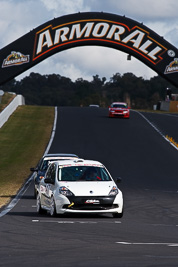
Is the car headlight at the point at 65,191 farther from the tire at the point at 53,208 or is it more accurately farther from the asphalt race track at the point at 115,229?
the asphalt race track at the point at 115,229

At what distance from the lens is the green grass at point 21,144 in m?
30.5

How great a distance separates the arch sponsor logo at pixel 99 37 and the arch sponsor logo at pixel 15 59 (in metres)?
0.81

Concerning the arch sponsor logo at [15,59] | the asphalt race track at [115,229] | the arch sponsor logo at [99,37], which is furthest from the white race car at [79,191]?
the arch sponsor logo at [15,59]

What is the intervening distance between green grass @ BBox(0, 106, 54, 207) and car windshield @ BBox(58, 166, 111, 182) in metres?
4.10

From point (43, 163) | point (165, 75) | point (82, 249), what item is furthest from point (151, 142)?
point (82, 249)

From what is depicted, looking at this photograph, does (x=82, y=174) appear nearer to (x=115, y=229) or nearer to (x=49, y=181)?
(x=49, y=181)

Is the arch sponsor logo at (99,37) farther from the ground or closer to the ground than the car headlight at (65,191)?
farther from the ground

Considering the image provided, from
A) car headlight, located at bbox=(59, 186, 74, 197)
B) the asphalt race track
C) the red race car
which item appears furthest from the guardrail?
Answer: car headlight, located at bbox=(59, 186, 74, 197)

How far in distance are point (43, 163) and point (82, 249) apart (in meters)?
12.4

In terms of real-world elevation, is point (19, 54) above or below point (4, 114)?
above

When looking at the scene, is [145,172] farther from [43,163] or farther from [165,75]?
[165,75]

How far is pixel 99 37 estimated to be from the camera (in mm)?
54812

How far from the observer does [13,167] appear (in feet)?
120

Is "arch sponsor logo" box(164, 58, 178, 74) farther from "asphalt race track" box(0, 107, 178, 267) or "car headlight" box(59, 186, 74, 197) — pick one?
"car headlight" box(59, 186, 74, 197)
